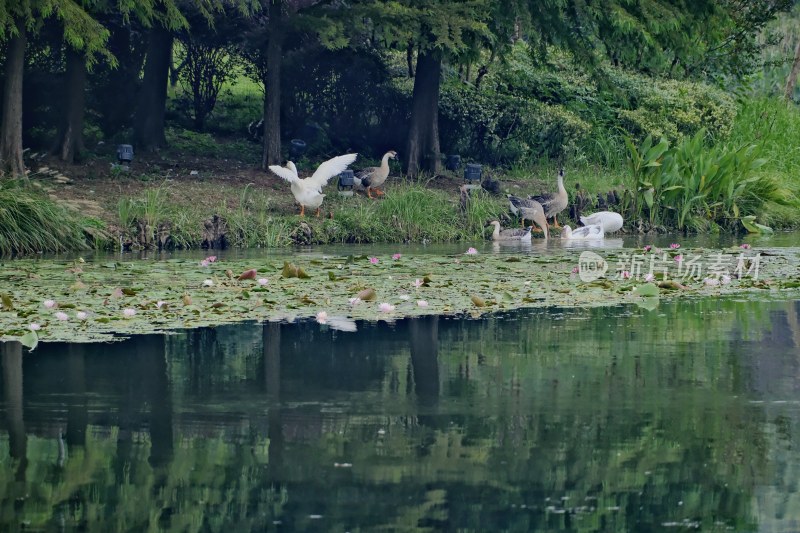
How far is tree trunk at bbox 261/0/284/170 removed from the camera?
21844mm

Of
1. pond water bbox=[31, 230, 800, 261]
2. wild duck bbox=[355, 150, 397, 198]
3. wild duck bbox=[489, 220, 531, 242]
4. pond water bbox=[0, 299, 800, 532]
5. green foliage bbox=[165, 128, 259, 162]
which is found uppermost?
green foliage bbox=[165, 128, 259, 162]

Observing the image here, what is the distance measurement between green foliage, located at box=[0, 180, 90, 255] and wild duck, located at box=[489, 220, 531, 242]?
5660 millimetres

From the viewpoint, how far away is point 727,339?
9812mm

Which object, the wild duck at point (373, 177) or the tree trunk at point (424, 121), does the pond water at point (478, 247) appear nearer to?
the wild duck at point (373, 177)

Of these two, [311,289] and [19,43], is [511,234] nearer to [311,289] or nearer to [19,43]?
[311,289]

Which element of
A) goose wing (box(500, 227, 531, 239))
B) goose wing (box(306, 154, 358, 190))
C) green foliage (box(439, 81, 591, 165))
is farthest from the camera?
green foliage (box(439, 81, 591, 165))

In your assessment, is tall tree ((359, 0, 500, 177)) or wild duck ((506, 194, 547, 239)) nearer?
wild duck ((506, 194, 547, 239))

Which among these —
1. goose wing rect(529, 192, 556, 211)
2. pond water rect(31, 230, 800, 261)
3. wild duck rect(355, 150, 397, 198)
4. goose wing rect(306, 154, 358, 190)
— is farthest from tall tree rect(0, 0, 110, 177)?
goose wing rect(529, 192, 556, 211)

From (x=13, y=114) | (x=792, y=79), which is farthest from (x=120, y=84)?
(x=792, y=79)

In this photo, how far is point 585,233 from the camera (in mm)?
19312

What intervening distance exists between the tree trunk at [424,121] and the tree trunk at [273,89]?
233cm

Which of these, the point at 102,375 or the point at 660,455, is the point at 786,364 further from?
the point at 102,375

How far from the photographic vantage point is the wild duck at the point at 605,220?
2014 centimetres

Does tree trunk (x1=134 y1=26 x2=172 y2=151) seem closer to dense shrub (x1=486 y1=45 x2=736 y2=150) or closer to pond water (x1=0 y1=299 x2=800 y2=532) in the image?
dense shrub (x1=486 y1=45 x2=736 y2=150)
